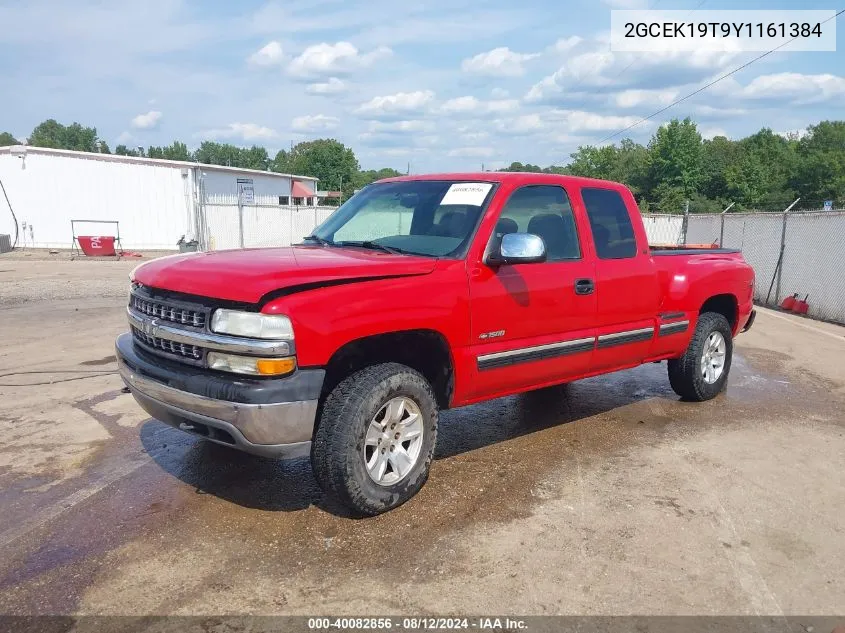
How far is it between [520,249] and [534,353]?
0.82 m

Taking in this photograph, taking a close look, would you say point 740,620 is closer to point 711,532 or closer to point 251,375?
point 711,532

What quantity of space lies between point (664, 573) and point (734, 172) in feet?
233

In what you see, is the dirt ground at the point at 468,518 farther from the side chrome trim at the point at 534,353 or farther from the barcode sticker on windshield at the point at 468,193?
the barcode sticker on windshield at the point at 468,193

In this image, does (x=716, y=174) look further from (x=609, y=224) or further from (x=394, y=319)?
(x=394, y=319)

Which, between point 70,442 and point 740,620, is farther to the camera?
point 70,442

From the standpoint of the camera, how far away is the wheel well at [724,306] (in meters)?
6.54

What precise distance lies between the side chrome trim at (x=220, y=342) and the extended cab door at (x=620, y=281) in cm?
260

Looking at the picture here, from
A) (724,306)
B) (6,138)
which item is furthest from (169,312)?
(6,138)

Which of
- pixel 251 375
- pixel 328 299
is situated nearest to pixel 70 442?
pixel 251 375

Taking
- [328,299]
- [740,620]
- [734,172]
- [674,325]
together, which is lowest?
[740,620]

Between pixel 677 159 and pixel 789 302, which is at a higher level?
pixel 677 159

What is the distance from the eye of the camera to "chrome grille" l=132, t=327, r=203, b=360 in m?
3.67

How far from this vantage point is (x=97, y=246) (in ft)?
77.4

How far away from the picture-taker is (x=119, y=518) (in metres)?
3.87
